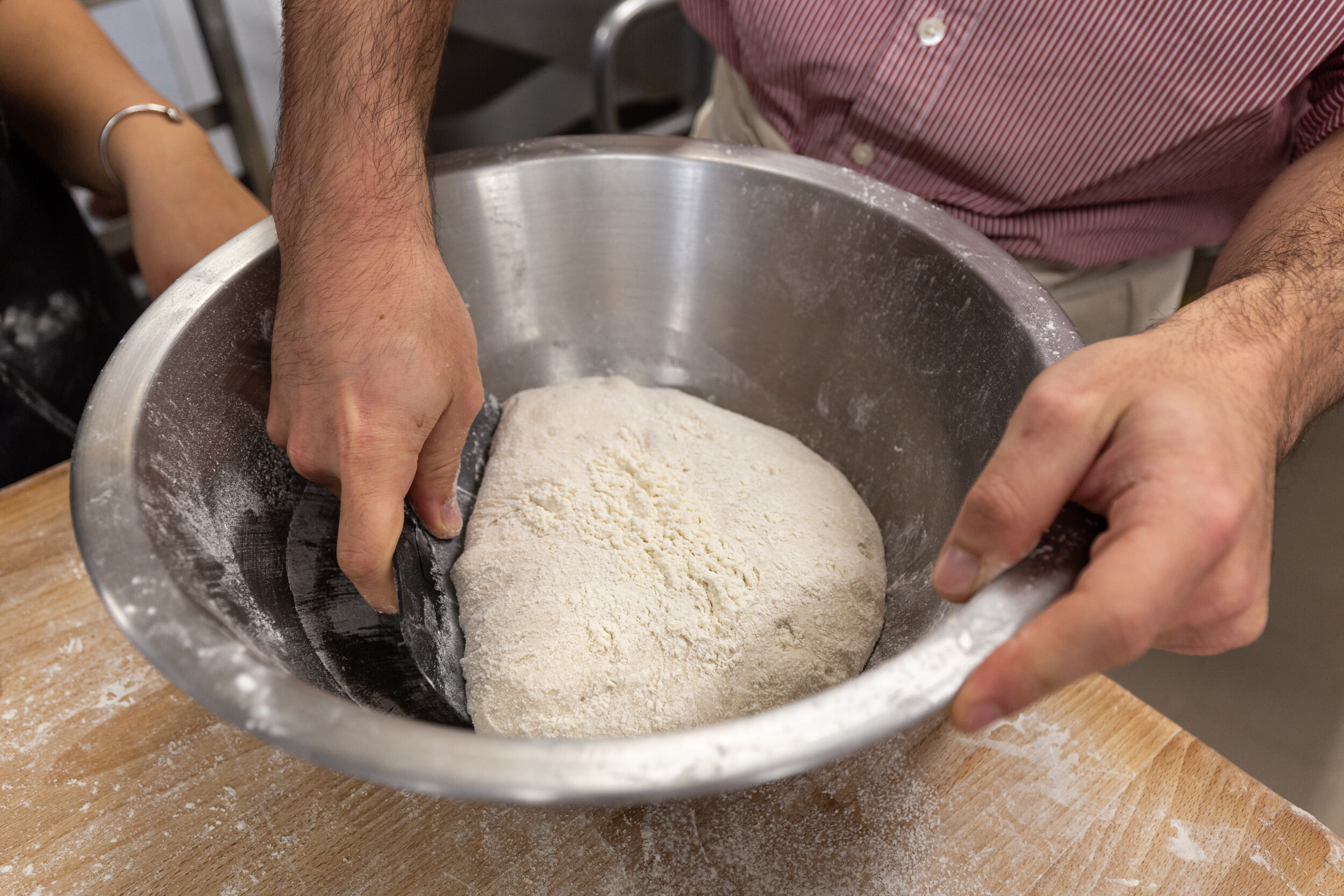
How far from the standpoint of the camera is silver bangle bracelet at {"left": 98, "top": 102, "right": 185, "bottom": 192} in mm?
769

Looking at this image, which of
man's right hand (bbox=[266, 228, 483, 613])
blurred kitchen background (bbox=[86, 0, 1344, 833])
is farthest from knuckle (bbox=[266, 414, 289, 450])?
blurred kitchen background (bbox=[86, 0, 1344, 833])

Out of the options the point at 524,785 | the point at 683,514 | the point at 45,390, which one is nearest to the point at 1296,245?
the point at 683,514

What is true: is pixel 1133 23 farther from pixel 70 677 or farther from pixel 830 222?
pixel 70 677

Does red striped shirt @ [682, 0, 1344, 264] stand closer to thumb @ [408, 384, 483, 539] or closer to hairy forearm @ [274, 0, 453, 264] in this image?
hairy forearm @ [274, 0, 453, 264]

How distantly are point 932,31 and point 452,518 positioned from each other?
529 mm

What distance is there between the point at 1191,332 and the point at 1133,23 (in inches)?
13.2

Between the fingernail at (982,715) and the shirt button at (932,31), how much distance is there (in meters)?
0.55

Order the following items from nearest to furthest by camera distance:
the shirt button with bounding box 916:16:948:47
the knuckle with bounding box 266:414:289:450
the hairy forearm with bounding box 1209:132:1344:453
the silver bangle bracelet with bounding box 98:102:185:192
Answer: the hairy forearm with bounding box 1209:132:1344:453 < the knuckle with bounding box 266:414:289:450 < the shirt button with bounding box 916:16:948:47 < the silver bangle bracelet with bounding box 98:102:185:192

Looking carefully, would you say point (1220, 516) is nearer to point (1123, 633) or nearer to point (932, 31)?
point (1123, 633)

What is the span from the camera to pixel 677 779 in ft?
0.99

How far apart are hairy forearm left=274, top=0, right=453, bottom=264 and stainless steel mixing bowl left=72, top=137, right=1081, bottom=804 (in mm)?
64

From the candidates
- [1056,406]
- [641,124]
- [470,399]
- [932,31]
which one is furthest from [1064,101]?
[641,124]

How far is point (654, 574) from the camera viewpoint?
55 cm

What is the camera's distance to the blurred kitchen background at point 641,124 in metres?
0.70
